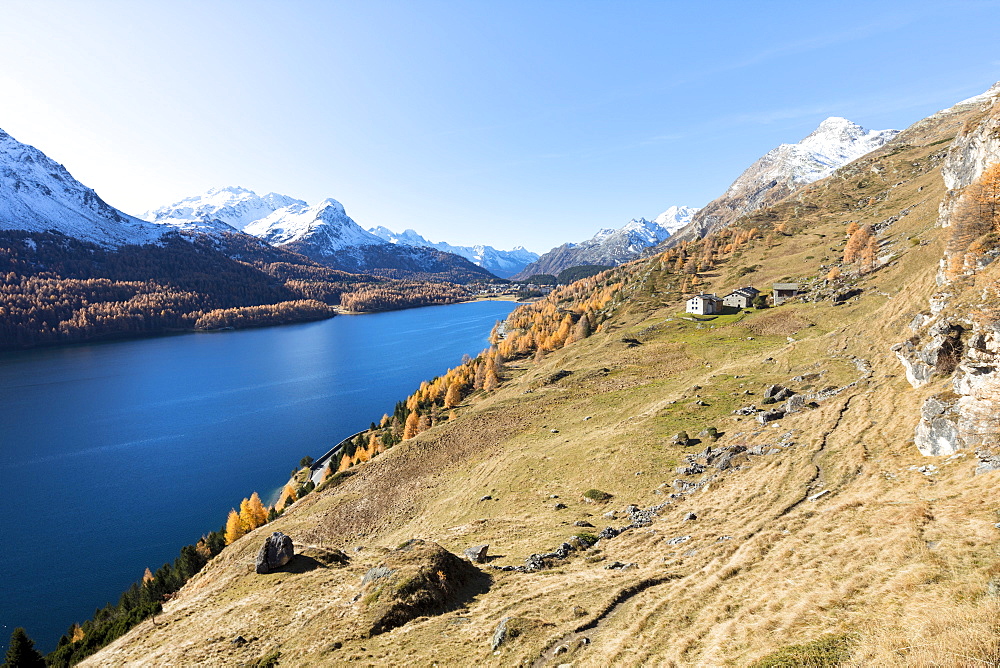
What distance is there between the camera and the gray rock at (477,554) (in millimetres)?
29031

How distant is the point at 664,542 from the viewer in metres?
25.4

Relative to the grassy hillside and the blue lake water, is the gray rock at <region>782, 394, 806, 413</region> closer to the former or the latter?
the grassy hillside

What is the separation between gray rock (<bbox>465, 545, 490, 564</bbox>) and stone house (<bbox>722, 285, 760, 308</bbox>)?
103m

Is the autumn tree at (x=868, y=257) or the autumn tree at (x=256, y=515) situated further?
the autumn tree at (x=868, y=257)

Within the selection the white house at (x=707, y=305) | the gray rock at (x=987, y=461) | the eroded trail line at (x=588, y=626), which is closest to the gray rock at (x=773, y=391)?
the gray rock at (x=987, y=461)

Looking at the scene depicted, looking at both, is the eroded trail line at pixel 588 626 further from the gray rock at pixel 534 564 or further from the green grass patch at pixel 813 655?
the gray rock at pixel 534 564

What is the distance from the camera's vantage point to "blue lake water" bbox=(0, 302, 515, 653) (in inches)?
2334

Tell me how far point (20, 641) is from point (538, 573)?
130 feet

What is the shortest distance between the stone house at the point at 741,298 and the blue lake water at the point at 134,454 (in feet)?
329

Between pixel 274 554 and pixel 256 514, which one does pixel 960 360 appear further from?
pixel 256 514

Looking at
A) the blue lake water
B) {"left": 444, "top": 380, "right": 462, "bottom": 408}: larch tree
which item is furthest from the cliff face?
the blue lake water

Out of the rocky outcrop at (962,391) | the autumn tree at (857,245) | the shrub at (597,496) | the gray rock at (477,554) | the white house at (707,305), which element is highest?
the autumn tree at (857,245)

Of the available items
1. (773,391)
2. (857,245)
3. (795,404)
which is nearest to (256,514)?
(773,391)

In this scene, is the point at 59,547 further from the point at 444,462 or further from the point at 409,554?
→ the point at 409,554
